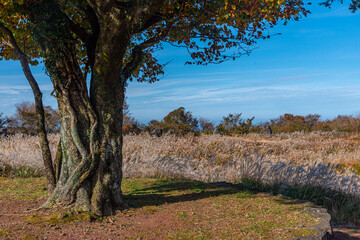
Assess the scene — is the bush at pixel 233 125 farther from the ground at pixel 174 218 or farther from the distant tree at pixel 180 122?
the ground at pixel 174 218

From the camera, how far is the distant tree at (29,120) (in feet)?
82.0

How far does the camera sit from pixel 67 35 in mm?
5340

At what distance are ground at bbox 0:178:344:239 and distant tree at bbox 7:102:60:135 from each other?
64.9 feet

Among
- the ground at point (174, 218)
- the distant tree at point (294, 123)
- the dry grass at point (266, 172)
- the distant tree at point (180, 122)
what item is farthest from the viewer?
the distant tree at point (294, 123)

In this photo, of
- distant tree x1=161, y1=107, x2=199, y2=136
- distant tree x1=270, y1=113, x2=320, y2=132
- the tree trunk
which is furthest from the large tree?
distant tree x1=270, y1=113, x2=320, y2=132

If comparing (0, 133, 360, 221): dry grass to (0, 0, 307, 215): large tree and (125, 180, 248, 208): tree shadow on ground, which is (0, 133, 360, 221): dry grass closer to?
(125, 180, 248, 208): tree shadow on ground

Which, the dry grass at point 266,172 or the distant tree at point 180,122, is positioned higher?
the distant tree at point 180,122

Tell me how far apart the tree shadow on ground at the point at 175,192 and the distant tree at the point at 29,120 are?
19.8 metres

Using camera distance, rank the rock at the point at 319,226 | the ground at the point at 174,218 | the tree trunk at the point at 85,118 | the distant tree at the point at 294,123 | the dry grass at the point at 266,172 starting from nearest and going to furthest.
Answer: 1. the rock at the point at 319,226
2. the ground at the point at 174,218
3. the tree trunk at the point at 85,118
4. the dry grass at the point at 266,172
5. the distant tree at the point at 294,123

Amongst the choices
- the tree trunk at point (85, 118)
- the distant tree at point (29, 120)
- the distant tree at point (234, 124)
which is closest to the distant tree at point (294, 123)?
the distant tree at point (234, 124)

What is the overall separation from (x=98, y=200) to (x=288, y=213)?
3.11 m

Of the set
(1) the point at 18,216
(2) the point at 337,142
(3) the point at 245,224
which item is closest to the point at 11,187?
(1) the point at 18,216

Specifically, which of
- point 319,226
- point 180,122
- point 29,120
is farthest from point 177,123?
A: point 319,226

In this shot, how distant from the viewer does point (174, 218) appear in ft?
16.1
